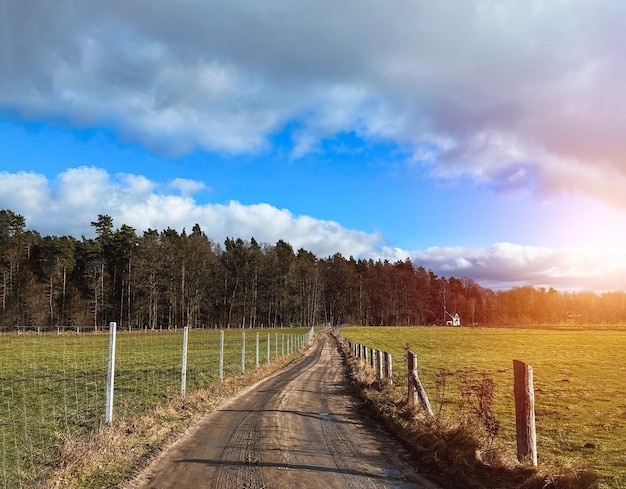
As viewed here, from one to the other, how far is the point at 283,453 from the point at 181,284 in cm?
7156

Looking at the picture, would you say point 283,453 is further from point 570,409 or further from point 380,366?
point 570,409

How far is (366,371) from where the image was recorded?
18250mm

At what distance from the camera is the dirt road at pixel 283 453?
19.2ft

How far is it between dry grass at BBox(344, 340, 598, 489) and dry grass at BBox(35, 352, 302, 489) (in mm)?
4322

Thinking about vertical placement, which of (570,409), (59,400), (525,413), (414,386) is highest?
(525,413)

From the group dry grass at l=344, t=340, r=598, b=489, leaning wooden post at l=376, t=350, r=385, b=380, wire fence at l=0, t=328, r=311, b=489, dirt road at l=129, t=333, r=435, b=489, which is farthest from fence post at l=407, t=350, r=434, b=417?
wire fence at l=0, t=328, r=311, b=489

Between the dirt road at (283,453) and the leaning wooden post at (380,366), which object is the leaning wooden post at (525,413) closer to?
the dirt road at (283,453)

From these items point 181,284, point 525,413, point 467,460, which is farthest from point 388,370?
point 181,284

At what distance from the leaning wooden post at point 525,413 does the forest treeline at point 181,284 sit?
67934 millimetres

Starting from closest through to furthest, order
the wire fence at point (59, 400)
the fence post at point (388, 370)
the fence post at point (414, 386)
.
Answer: the wire fence at point (59, 400) → the fence post at point (414, 386) → the fence post at point (388, 370)

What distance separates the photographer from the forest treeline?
7012cm

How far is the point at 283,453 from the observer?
7117mm

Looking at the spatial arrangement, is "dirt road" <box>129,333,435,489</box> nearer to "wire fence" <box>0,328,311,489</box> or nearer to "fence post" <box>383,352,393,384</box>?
"wire fence" <box>0,328,311,489</box>

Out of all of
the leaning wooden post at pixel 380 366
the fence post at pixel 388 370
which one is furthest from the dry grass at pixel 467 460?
the leaning wooden post at pixel 380 366
